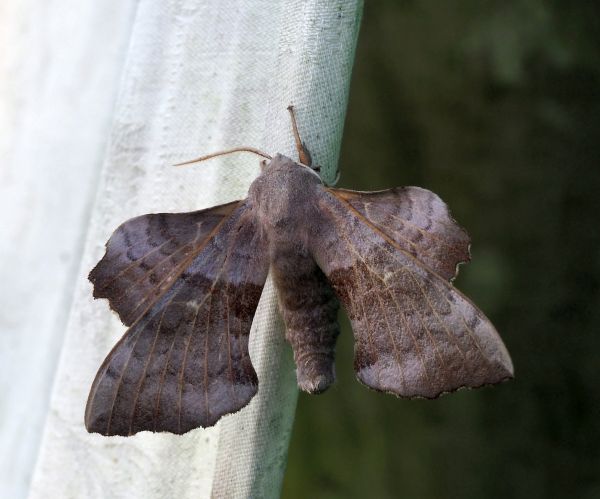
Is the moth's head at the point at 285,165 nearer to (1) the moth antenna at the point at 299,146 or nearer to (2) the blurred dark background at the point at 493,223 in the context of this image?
(1) the moth antenna at the point at 299,146

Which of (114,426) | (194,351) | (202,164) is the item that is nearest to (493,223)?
(202,164)

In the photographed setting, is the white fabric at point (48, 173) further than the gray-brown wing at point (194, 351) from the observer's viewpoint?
Yes

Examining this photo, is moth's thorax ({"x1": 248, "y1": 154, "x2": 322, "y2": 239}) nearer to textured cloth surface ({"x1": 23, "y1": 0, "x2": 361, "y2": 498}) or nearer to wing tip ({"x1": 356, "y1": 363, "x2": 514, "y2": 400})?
textured cloth surface ({"x1": 23, "y1": 0, "x2": 361, "y2": 498})

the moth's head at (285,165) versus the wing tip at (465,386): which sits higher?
the moth's head at (285,165)

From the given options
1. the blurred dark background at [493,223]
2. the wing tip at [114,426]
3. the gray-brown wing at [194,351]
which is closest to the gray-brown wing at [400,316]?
the gray-brown wing at [194,351]

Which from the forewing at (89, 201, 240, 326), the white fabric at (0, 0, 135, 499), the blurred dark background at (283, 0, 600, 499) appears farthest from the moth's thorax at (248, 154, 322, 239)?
the blurred dark background at (283, 0, 600, 499)

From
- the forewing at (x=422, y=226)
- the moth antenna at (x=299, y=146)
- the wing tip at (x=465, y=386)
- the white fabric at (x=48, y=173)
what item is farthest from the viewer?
the white fabric at (x=48, y=173)

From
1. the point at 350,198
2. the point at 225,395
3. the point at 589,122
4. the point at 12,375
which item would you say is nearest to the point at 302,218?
the point at 350,198
